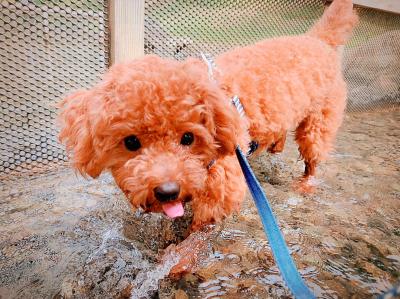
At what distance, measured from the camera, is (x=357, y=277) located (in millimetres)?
2059

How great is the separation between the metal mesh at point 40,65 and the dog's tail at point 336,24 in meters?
2.00

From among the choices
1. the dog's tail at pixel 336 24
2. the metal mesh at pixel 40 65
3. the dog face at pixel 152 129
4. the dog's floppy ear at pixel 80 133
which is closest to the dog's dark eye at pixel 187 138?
the dog face at pixel 152 129

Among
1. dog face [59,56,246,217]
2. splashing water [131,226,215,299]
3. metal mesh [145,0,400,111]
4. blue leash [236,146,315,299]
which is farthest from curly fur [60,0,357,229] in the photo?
metal mesh [145,0,400,111]

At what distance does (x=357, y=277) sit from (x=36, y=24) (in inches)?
106

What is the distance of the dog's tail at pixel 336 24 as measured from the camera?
10.6ft

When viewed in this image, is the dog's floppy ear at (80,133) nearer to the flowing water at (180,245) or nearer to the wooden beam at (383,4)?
the flowing water at (180,245)

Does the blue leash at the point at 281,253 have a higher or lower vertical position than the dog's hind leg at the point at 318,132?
higher

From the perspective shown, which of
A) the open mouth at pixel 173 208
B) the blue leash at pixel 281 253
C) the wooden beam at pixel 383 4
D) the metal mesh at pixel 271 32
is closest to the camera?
the blue leash at pixel 281 253

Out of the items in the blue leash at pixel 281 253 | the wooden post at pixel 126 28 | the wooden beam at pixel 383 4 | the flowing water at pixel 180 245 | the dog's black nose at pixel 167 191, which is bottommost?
the flowing water at pixel 180 245

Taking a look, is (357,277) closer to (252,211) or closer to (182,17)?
(252,211)

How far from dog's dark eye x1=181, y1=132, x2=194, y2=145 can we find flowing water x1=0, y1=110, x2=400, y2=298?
0.72 meters

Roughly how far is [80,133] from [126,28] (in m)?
1.36

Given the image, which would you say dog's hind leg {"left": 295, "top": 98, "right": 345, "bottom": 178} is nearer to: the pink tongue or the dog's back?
the dog's back

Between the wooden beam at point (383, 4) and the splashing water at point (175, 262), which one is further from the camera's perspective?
the wooden beam at point (383, 4)
